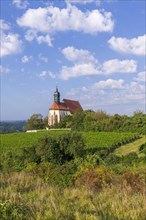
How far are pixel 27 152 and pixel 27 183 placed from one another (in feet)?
62.4

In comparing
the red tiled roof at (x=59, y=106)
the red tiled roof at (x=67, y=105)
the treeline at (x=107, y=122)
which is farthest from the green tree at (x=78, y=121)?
the red tiled roof at (x=67, y=105)

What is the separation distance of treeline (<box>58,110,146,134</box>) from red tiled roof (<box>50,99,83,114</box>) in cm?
2391

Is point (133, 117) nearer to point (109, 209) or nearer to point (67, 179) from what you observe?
point (67, 179)

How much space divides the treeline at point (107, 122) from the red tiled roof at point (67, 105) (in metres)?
23.9

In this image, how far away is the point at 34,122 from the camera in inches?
3223

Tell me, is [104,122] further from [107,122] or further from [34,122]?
[34,122]

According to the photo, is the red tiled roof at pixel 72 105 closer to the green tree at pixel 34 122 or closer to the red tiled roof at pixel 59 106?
the red tiled roof at pixel 59 106

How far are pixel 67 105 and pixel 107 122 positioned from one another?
44165mm

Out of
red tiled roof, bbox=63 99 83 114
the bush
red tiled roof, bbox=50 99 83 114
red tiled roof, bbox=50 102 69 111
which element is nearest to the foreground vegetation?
the bush

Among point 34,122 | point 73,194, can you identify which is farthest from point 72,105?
point 73,194

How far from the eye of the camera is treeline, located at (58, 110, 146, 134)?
2291 inches

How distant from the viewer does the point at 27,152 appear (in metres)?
27.2

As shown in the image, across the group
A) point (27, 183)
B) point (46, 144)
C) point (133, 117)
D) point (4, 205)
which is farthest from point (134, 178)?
point (133, 117)

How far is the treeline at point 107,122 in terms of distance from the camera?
58.2 metres
